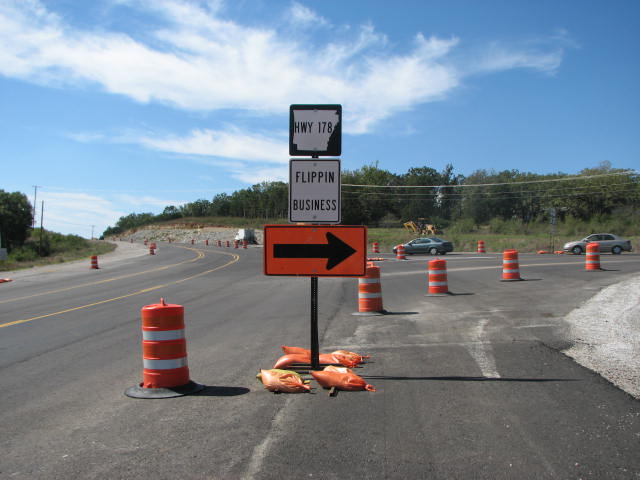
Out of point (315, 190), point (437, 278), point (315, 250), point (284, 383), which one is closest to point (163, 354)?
point (284, 383)

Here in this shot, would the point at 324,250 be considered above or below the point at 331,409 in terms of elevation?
above

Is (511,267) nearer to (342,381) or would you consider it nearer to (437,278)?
(437,278)

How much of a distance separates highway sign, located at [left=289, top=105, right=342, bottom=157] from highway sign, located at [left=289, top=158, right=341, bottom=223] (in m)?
0.14

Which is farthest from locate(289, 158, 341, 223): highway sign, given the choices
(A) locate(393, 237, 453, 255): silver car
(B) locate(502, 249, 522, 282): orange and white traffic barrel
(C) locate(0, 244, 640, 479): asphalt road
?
(A) locate(393, 237, 453, 255): silver car

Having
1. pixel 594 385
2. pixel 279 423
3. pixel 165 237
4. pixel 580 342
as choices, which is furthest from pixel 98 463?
pixel 165 237

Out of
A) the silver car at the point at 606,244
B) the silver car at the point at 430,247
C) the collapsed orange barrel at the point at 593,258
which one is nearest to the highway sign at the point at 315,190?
the collapsed orange barrel at the point at 593,258

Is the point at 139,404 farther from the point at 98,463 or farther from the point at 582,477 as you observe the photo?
the point at 582,477

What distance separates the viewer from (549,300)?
523 inches

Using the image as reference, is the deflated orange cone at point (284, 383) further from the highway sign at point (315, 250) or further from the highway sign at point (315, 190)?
the highway sign at point (315, 190)

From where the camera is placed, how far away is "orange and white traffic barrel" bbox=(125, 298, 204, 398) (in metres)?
→ 5.93

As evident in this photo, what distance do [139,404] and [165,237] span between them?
140 meters

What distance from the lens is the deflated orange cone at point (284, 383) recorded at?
19.3 feet

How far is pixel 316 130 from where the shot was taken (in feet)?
21.6

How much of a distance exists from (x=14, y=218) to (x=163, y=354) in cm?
8549
